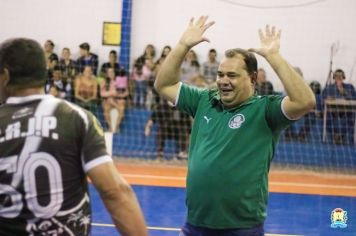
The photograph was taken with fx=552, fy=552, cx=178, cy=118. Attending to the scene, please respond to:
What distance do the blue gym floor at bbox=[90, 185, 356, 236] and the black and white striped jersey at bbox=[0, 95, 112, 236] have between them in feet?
13.2

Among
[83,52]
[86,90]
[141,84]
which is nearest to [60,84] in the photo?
[86,90]

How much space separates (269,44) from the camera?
11.2ft

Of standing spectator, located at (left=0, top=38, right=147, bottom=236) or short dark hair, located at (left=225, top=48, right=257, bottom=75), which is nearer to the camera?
standing spectator, located at (left=0, top=38, right=147, bottom=236)

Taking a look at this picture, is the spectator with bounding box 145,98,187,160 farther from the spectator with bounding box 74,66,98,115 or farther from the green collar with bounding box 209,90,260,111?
the green collar with bounding box 209,90,260,111

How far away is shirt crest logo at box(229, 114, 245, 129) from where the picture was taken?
3.26m

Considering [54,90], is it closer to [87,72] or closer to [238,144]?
[87,72]

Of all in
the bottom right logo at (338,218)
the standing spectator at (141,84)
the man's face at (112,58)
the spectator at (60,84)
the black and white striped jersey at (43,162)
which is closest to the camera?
the black and white striped jersey at (43,162)

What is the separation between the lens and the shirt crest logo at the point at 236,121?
10.7 ft

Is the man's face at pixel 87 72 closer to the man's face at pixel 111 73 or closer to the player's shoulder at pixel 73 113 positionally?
the man's face at pixel 111 73

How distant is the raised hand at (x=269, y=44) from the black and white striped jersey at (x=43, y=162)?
1573mm

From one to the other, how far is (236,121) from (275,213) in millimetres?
4339

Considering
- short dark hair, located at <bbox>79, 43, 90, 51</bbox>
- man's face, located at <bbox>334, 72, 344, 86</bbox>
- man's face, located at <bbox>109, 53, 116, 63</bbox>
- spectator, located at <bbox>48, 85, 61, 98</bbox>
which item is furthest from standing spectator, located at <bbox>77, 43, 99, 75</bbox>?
man's face, located at <bbox>334, 72, 344, 86</bbox>

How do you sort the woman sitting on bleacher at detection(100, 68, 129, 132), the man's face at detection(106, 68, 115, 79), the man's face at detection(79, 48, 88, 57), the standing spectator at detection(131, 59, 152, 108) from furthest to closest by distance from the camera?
1. the man's face at detection(79, 48, 88, 57)
2. the standing spectator at detection(131, 59, 152, 108)
3. the man's face at detection(106, 68, 115, 79)
4. the woman sitting on bleacher at detection(100, 68, 129, 132)

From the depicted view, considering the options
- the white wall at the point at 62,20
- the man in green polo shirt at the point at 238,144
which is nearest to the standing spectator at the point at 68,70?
the white wall at the point at 62,20
